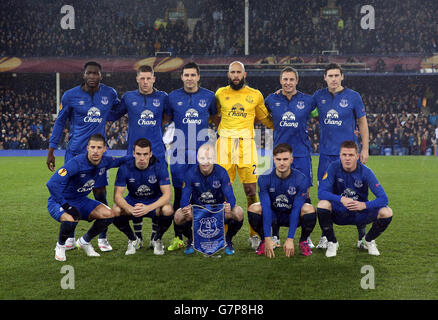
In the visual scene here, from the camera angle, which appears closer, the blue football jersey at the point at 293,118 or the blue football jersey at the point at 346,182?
the blue football jersey at the point at 346,182

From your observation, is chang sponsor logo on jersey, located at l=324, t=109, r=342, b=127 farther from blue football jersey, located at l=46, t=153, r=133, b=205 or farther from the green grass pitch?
blue football jersey, located at l=46, t=153, r=133, b=205

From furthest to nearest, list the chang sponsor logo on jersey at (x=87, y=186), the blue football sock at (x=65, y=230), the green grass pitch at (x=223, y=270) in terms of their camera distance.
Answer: the chang sponsor logo on jersey at (x=87, y=186) → the blue football sock at (x=65, y=230) → the green grass pitch at (x=223, y=270)

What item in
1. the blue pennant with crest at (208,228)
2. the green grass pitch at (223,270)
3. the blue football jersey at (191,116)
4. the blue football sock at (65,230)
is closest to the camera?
the green grass pitch at (223,270)

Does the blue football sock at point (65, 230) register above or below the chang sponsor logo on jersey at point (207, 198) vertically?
below

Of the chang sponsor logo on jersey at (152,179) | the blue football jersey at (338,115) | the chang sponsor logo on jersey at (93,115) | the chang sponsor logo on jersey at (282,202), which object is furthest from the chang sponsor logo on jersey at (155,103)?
the blue football jersey at (338,115)

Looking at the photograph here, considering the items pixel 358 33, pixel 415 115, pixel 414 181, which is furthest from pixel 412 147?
pixel 414 181

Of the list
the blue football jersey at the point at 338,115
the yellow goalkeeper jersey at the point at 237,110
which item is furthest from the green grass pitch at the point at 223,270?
the yellow goalkeeper jersey at the point at 237,110

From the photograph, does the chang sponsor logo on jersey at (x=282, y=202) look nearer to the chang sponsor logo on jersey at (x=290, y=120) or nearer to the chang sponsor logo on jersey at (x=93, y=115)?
the chang sponsor logo on jersey at (x=290, y=120)

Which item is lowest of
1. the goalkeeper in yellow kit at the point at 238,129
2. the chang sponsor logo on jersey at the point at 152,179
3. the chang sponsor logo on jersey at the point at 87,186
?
the chang sponsor logo on jersey at the point at 87,186

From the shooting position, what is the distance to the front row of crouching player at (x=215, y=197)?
509cm

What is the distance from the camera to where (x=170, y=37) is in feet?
90.4

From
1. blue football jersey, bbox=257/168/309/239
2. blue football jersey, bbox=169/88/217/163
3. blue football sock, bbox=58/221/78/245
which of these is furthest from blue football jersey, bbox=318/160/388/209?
blue football sock, bbox=58/221/78/245

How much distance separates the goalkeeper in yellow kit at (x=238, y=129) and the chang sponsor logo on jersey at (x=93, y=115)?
4.80 feet
